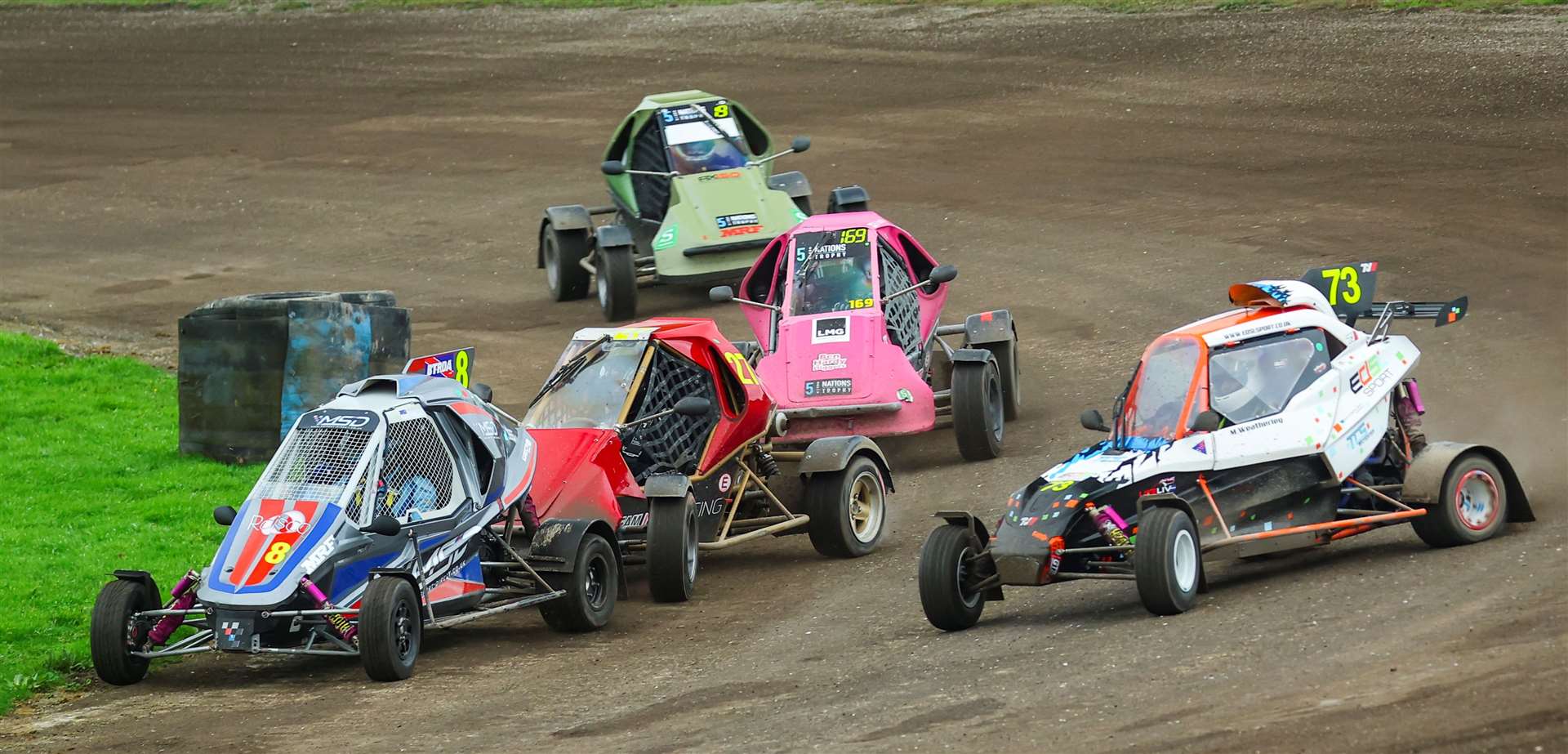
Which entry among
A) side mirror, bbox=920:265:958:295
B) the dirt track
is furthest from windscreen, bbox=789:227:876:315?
the dirt track

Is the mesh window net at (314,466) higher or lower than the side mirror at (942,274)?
lower

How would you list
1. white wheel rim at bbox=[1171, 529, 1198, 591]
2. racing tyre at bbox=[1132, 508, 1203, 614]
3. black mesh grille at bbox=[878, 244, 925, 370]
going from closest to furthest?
racing tyre at bbox=[1132, 508, 1203, 614] → white wheel rim at bbox=[1171, 529, 1198, 591] → black mesh grille at bbox=[878, 244, 925, 370]

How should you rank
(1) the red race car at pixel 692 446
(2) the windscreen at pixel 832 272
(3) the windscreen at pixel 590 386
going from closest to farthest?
(1) the red race car at pixel 692 446, (3) the windscreen at pixel 590 386, (2) the windscreen at pixel 832 272

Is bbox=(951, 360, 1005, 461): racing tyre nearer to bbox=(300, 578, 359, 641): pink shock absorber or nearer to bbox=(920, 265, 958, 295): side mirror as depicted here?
bbox=(920, 265, 958, 295): side mirror

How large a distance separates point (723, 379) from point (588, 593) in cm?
260

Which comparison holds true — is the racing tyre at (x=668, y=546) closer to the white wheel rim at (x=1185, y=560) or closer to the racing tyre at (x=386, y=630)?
the racing tyre at (x=386, y=630)

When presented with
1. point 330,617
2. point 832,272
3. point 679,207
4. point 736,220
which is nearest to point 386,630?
point 330,617

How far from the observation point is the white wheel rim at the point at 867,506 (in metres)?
15.3

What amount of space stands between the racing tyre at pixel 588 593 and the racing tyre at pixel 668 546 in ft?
0.93

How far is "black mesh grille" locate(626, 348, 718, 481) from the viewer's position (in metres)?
15.3

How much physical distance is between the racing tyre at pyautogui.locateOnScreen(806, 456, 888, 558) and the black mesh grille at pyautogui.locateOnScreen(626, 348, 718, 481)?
889 mm

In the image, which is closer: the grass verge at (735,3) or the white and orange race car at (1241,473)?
the white and orange race car at (1241,473)

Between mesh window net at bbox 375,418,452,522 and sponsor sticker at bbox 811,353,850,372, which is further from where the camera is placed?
sponsor sticker at bbox 811,353,850,372

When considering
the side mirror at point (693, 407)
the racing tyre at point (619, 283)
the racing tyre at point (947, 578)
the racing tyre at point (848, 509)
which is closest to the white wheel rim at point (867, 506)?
the racing tyre at point (848, 509)
